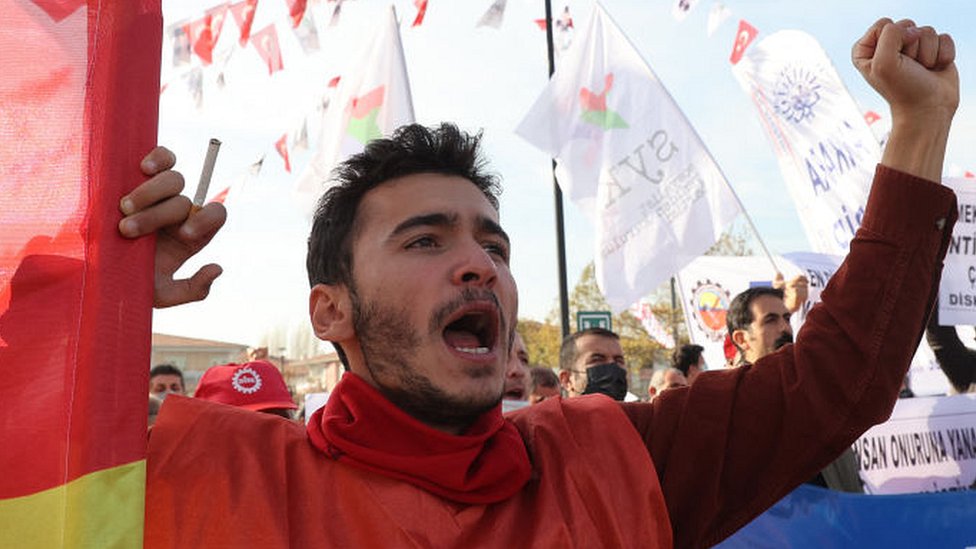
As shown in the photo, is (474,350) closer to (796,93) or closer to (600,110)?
(796,93)

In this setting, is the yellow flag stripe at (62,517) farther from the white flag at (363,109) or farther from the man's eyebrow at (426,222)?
the white flag at (363,109)

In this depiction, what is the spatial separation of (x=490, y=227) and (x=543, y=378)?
13.2 ft

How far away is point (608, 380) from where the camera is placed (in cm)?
471

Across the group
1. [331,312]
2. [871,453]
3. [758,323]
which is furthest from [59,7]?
[758,323]

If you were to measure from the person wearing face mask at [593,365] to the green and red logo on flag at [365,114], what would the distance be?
2.68 metres

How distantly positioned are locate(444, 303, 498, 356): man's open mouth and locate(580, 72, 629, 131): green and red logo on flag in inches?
216

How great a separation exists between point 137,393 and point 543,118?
6310mm

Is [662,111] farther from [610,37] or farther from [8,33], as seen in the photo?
[8,33]

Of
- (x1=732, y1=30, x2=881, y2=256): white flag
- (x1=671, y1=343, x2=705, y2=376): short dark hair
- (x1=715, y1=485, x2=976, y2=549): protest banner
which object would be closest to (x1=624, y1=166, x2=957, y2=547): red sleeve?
(x1=715, y1=485, x2=976, y2=549): protest banner

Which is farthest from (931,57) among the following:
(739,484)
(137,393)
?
(137,393)

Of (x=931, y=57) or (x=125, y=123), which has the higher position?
(x=931, y=57)

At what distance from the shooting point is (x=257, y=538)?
153 centimetres

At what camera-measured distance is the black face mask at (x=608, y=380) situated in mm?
4688

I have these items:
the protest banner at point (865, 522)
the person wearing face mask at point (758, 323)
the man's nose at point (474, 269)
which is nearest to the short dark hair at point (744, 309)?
the person wearing face mask at point (758, 323)
